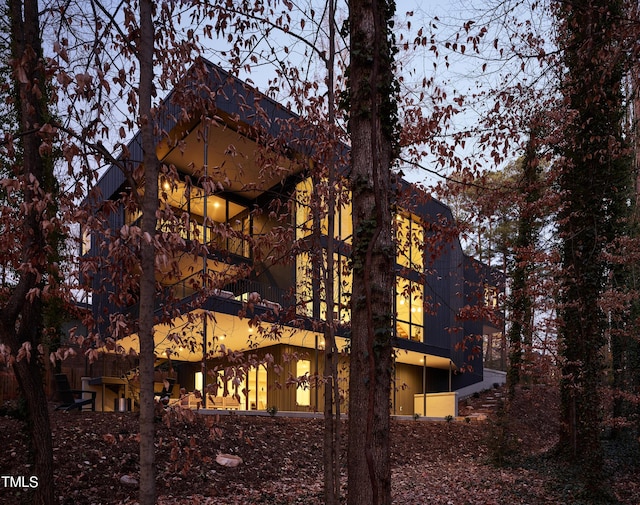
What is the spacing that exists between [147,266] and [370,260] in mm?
1791

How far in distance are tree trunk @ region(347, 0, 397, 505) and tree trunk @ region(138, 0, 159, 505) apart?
1.42m

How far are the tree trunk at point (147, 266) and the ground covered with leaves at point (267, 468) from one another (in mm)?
1915

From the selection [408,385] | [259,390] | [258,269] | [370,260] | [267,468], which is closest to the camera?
[370,260]

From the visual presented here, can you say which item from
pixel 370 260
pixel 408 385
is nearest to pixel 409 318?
pixel 408 385

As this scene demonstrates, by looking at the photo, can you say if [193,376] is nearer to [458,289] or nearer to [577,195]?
[458,289]

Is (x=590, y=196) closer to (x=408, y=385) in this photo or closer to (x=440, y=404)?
(x=440, y=404)

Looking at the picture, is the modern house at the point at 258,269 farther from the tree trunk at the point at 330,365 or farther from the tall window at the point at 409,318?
the tree trunk at the point at 330,365

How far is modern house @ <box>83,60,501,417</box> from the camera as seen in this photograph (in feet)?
16.0

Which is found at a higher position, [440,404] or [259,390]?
[259,390]

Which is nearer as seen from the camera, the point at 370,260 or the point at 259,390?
the point at 370,260

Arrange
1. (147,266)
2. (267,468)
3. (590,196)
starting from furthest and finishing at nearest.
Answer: (267,468), (590,196), (147,266)

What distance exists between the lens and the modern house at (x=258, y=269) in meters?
4.86

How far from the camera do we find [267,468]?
995cm

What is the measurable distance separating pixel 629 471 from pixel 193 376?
18.6 meters
